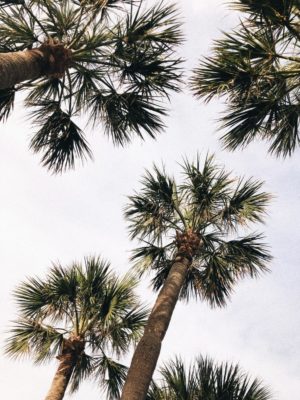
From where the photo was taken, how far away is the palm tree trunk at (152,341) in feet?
19.2

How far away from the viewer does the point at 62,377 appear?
26.7ft

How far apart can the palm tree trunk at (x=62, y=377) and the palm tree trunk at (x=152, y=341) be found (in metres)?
2.41

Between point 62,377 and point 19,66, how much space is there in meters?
5.66

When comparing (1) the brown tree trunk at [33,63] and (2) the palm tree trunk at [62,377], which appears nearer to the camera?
(1) the brown tree trunk at [33,63]

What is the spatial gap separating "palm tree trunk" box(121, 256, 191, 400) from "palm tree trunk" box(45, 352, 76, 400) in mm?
2406

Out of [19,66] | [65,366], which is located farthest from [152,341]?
[19,66]

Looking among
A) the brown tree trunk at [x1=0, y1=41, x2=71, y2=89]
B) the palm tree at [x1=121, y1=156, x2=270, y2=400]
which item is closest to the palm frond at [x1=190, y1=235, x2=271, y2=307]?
the palm tree at [x1=121, y1=156, x2=270, y2=400]

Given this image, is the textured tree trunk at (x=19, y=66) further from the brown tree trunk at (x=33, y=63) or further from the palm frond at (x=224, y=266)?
the palm frond at (x=224, y=266)

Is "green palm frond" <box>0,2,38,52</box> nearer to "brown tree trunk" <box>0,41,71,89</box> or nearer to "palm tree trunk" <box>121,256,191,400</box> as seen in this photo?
"brown tree trunk" <box>0,41,71,89</box>

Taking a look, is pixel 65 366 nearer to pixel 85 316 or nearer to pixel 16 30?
pixel 85 316

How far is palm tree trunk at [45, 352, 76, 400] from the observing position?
7973 mm

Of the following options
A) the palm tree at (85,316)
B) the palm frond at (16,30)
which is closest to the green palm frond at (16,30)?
the palm frond at (16,30)

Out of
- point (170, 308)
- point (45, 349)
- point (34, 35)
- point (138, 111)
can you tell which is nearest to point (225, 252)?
point (170, 308)

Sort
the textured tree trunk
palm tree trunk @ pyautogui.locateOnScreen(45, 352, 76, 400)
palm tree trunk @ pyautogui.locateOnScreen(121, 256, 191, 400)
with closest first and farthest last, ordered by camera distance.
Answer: the textured tree trunk
palm tree trunk @ pyautogui.locateOnScreen(121, 256, 191, 400)
palm tree trunk @ pyautogui.locateOnScreen(45, 352, 76, 400)
